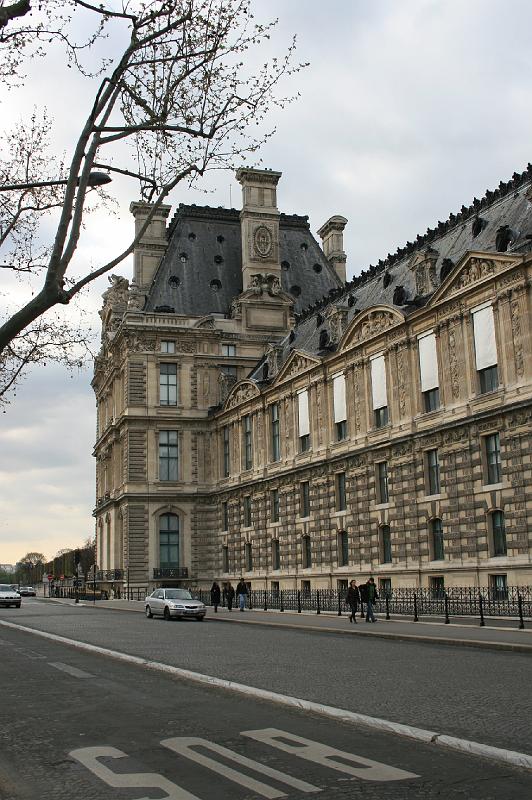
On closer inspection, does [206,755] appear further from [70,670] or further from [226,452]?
[226,452]

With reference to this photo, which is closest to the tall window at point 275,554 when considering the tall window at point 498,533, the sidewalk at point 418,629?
the sidewalk at point 418,629

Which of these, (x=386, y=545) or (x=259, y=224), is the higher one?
(x=259, y=224)

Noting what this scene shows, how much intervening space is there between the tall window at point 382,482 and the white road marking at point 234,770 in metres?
34.8

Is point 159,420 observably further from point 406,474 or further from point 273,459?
point 406,474

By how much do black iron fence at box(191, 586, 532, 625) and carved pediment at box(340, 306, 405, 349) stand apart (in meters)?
12.6

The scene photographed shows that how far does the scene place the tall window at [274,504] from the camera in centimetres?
5681

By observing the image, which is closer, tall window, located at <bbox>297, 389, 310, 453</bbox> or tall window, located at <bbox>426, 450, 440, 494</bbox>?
tall window, located at <bbox>426, 450, 440, 494</bbox>

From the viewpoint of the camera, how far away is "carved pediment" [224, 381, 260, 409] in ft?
198

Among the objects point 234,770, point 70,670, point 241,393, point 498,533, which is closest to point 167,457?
point 241,393

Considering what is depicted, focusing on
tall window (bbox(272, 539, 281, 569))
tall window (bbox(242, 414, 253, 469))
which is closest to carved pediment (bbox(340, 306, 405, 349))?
tall window (bbox(272, 539, 281, 569))

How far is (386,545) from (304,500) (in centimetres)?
974

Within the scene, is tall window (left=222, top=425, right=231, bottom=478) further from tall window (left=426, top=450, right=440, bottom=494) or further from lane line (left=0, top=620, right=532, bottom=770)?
lane line (left=0, top=620, right=532, bottom=770)

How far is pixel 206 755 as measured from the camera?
9.07 m

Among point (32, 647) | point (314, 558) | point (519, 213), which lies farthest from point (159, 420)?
point (32, 647)
